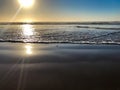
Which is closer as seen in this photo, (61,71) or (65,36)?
(61,71)

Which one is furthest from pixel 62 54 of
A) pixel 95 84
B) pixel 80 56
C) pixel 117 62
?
pixel 95 84

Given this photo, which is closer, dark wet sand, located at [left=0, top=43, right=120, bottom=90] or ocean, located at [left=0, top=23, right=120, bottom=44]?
dark wet sand, located at [left=0, top=43, right=120, bottom=90]

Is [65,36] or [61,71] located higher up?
[65,36]

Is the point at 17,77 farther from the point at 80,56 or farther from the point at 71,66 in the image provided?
the point at 80,56

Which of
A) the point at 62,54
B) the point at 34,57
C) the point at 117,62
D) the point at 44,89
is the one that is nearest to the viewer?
the point at 44,89

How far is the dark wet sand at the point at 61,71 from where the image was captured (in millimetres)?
6668

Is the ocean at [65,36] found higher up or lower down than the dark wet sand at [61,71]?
higher up

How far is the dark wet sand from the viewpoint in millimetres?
6668

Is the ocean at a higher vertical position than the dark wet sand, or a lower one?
higher

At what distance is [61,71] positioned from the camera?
Result: 8109 mm

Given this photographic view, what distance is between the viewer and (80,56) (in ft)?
35.2

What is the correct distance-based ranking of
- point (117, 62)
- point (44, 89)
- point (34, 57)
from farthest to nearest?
point (34, 57) < point (117, 62) < point (44, 89)

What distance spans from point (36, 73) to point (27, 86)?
4.04 feet

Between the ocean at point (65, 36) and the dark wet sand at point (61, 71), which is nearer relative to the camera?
the dark wet sand at point (61, 71)
